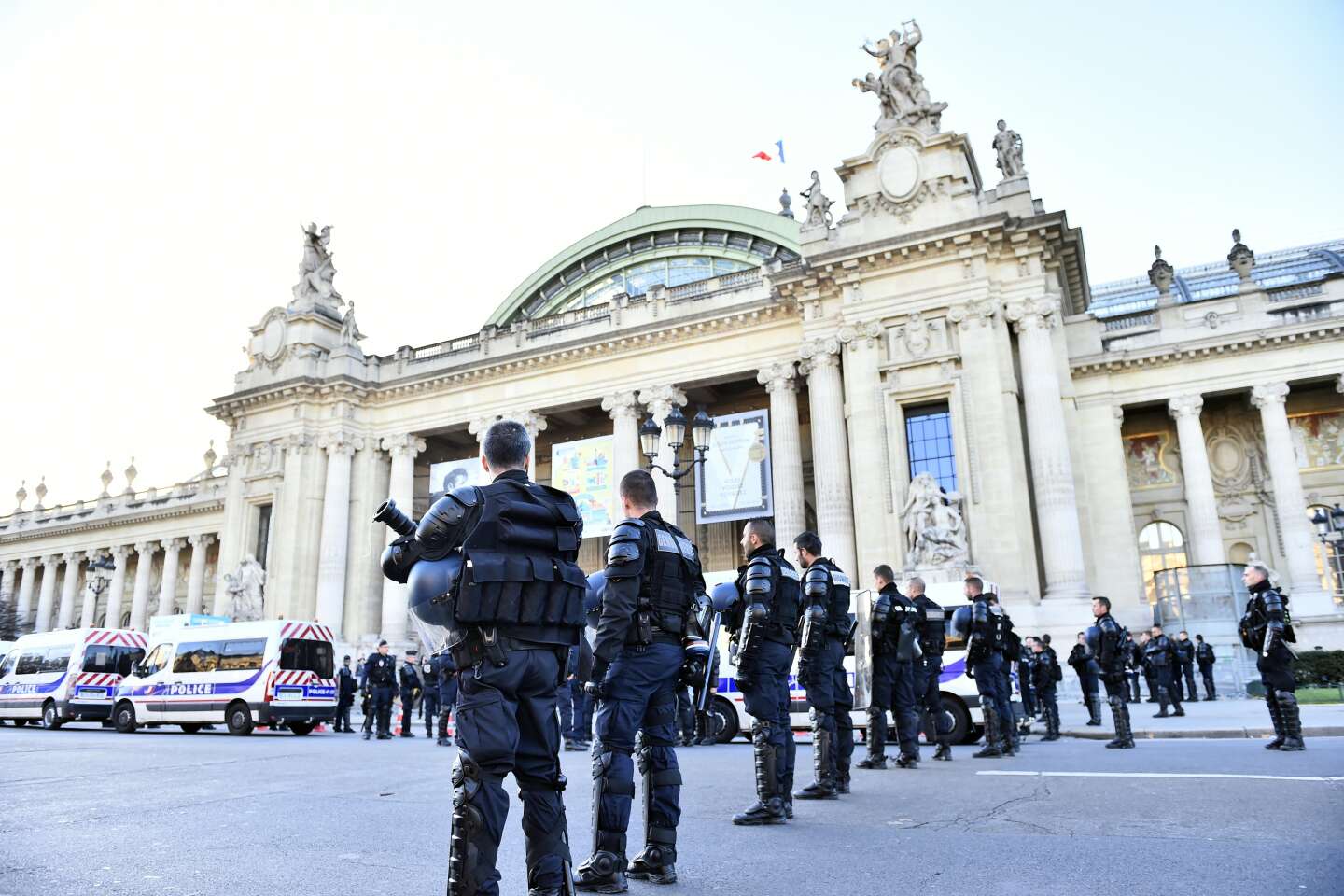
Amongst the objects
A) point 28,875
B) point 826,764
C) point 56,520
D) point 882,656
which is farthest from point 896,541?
point 56,520

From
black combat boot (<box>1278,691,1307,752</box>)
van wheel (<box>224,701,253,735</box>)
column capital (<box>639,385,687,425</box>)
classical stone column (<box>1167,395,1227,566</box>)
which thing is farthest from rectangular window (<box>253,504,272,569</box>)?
black combat boot (<box>1278,691,1307,752</box>)

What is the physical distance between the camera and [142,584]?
A: 2142 inches

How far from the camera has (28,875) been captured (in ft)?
15.6

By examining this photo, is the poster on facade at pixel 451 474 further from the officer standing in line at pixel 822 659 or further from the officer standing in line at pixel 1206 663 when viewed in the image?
the officer standing in line at pixel 822 659

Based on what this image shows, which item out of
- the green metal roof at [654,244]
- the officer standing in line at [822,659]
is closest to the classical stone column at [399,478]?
the green metal roof at [654,244]

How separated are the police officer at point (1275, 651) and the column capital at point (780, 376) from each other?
20.2 meters

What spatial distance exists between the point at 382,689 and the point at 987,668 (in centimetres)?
1199

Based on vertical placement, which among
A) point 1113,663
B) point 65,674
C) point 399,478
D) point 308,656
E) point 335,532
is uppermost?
point 399,478

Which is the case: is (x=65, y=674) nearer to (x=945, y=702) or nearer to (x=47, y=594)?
(x=945, y=702)

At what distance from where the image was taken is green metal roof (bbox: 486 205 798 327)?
4647cm

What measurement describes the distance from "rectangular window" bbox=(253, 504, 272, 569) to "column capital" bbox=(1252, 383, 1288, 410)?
3617 centimetres

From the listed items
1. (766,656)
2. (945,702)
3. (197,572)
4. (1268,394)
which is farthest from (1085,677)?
(197,572)

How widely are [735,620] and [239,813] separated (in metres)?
3.93

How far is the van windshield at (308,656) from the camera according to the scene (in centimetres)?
1933
